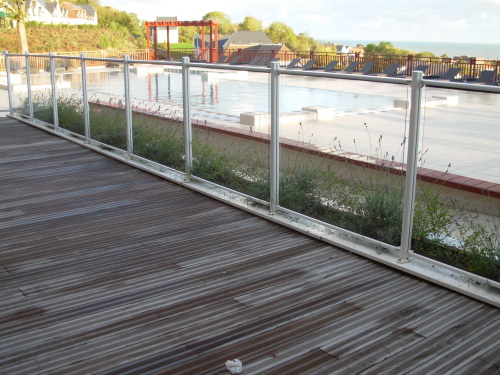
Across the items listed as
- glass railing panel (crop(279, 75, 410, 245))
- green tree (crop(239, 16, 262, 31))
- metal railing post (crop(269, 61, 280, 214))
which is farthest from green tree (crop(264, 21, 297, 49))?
metal railing post (crop(269, 61, 280, 214))

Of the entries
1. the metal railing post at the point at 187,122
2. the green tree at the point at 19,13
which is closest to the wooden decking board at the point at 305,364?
the metal railing post at the point at 187,122

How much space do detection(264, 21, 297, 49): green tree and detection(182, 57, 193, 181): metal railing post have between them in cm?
11508

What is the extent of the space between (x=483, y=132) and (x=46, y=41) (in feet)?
157

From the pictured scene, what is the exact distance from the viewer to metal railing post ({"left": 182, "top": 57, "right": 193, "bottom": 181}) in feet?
19.3

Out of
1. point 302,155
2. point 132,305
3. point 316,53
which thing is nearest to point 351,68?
point 316,53

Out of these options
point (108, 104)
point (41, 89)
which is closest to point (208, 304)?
point (108, 104)

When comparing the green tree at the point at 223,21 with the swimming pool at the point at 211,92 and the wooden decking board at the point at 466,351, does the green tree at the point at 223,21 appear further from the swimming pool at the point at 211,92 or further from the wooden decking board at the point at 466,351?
the wooden decking board at the point at 466,351

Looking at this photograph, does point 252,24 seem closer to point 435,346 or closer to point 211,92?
point 211,92

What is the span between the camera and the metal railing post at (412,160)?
359cm

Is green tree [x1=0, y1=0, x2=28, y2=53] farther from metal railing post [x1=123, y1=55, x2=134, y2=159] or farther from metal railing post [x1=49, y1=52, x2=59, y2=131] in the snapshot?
metal railing post [x1=123, y1=55, x2=134, y2=159]

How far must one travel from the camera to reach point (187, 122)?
5945mm

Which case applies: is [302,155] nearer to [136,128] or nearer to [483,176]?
[483,176]

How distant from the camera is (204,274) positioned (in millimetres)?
3744

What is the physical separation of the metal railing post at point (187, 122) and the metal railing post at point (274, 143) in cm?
143
